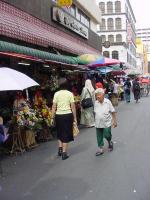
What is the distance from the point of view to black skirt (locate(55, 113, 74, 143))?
31.6ft

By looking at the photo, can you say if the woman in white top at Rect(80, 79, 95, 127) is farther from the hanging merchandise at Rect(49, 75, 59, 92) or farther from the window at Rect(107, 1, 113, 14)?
the window at Rect(107, 1, 113, 14)

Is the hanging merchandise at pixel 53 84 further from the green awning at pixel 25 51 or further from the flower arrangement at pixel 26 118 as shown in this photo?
the flower arrangement at pixel 26 118

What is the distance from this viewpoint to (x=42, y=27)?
17.2 metres

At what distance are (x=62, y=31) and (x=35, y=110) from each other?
31.8 feet

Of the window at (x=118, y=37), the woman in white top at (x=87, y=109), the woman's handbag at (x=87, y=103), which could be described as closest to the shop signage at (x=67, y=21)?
the woman in white top at (x=87, y=109)

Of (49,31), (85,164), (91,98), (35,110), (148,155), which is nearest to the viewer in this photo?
(85,164)

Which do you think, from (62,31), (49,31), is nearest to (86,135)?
(49,31)

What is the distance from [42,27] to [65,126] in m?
8.44

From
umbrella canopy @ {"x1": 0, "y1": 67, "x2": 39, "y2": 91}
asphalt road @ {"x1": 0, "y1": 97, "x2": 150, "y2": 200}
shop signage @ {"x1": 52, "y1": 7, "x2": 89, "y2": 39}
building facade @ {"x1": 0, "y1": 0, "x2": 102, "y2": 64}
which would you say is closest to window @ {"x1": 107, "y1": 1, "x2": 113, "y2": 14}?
building facade @ {"x1": 0, "y1": 0, "x2": 102, "y2": 64}

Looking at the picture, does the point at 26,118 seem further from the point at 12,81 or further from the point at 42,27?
the point at 42,27

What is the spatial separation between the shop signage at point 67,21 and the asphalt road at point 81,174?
9163 mm

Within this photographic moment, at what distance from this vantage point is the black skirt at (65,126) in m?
9.62

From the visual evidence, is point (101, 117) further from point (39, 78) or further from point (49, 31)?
point (49, 31)

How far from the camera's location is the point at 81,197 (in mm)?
6430
